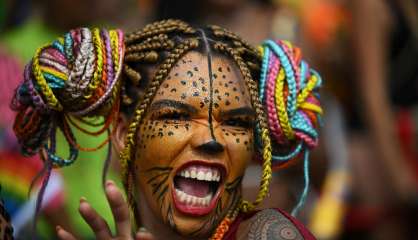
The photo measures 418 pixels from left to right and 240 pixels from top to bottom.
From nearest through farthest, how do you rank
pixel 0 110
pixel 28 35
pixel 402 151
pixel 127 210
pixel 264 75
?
pixel 127 210, pixel 264 75, pixel 0 110, pixel 28 35, pixel 402 151

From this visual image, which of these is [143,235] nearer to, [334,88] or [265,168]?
[265,168]

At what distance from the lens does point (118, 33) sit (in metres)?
4.19

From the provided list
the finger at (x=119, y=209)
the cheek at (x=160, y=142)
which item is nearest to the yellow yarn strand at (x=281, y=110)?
the cheek at (x=160, y=142)

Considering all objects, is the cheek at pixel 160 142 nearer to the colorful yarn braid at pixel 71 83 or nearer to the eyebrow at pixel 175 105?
the eyebrow at pixel 175 105

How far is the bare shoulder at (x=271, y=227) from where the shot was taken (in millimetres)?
3922

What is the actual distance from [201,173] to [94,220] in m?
0.39

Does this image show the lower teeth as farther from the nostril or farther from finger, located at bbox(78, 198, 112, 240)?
finger, located at bbox(78, 198, 112, 240)

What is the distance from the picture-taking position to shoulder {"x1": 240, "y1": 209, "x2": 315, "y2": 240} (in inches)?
154

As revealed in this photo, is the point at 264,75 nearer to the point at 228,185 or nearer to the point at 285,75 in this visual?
the point at 285,75

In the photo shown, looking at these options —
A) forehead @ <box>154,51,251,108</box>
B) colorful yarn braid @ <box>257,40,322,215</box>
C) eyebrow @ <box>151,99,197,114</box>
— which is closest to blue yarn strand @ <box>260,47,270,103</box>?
colorful yarn braid @ <box>257,40,322,215</box>

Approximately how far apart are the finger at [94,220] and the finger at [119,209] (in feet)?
0.14

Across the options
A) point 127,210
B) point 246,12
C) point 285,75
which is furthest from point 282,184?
point 246,12

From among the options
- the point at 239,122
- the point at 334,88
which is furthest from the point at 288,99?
the point at 334,88

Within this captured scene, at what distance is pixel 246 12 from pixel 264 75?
2705 millimetres
